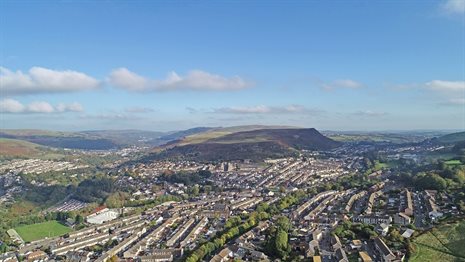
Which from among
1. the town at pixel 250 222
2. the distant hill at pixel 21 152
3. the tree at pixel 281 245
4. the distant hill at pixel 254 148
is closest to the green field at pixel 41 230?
the town at pixel 250 222

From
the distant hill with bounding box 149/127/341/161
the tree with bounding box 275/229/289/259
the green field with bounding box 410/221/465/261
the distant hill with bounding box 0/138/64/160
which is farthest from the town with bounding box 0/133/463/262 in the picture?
the distant hill with bounding box 0/138/64/160

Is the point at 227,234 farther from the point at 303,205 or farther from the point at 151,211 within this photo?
the point at 151,211

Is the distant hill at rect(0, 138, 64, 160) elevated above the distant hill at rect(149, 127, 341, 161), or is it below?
below

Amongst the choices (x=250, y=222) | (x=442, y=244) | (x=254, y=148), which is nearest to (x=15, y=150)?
(x=254, y=148)

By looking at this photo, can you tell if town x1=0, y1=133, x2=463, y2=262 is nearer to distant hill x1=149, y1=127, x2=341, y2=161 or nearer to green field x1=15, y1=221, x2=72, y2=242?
green field x1=15, y1=221, x2=72, y2=242

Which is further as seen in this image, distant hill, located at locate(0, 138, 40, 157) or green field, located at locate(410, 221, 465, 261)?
Answer: distant hill, located at locate(0, 138, 40, 157)

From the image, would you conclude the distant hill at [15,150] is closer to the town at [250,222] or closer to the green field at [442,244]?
the town at [250,222]

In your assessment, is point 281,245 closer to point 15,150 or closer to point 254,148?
point 254,148
